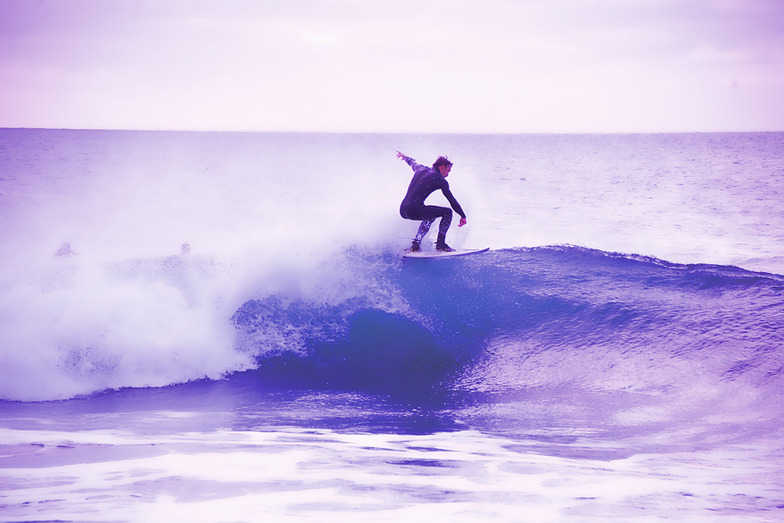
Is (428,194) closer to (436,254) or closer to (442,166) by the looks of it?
(442,166)

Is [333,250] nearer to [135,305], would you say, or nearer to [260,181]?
[135,305]

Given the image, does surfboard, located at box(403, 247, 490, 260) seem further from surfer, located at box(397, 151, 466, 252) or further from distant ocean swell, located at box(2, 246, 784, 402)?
distant ocean swell, located at box(2, 246, 784, 402)

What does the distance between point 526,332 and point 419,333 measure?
1.46 metres

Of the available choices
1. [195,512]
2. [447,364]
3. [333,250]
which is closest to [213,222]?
[333,250]

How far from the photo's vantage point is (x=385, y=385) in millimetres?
7766

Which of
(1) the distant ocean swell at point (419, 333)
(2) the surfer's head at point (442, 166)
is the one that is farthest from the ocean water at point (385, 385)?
(2) the surfer's head at point (442, 166)

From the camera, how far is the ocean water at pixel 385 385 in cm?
452

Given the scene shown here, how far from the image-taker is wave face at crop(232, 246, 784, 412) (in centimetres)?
774

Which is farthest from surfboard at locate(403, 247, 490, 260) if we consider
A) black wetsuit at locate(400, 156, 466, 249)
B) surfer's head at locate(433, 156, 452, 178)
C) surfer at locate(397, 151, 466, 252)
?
surfer's head at locate(433, 156, 452, 178)

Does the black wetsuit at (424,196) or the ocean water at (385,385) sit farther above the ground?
the black wetsuit at (424,196)

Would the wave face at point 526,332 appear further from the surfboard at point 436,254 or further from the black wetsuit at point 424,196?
the black wetsuit at point 424,196

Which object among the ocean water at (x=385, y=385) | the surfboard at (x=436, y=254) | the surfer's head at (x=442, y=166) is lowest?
the ocean water at (x=385, y=385)

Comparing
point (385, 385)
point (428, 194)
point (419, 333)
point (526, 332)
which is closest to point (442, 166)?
point (428, 194)

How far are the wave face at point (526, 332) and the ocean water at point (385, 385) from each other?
0.03 m
